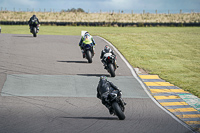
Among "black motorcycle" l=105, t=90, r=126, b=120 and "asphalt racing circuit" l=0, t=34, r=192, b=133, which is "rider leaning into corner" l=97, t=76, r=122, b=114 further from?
"asphalt racing circuit" l=0, t=34, r=192, b=133

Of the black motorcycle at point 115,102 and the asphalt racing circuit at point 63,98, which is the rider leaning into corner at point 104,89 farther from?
the asphalt racing circuit at point 63,98

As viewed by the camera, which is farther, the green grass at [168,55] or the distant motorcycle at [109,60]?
the green grass at [168,55]

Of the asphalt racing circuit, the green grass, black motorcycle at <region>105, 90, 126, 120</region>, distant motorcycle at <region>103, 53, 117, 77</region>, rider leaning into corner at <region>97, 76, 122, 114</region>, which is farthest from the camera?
the green grass

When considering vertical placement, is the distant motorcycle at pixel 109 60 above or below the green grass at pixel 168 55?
above

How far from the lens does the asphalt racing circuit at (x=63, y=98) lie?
10242 millimetres

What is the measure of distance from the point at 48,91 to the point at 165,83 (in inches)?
258

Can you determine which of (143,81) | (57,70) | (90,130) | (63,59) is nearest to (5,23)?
(63,59)

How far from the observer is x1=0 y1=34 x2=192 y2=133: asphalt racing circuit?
10.2m

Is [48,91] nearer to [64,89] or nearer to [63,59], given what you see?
[64,89]

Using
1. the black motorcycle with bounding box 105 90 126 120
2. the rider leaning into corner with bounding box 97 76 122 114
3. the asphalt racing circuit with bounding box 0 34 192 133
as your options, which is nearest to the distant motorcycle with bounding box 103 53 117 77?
the asphalt racing circuit with bounding box 0 34 192 133

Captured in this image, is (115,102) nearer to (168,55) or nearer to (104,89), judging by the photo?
(104,89)

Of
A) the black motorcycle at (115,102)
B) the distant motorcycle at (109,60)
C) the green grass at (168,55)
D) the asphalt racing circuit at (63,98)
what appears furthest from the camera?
the green grass at (168,55)

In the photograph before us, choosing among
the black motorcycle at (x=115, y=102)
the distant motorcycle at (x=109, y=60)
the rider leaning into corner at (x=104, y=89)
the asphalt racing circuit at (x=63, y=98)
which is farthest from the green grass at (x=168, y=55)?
the black motorcycle at (x=115, y=102)

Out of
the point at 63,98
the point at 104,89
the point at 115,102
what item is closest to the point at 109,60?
the point at 63,98
